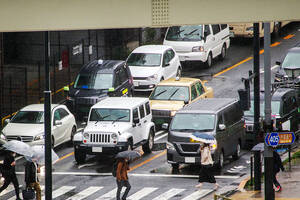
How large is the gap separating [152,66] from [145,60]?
697mm

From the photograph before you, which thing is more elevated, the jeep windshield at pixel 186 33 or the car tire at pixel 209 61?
the jeep windshield at pixel 186 33

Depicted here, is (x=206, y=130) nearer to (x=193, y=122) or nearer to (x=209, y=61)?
(x=193, y=122)

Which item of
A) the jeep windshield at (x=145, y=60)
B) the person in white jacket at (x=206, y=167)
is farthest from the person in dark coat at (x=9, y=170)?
the jeep windshield at (x=145, y=60)

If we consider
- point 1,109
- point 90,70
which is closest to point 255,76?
point 90,70

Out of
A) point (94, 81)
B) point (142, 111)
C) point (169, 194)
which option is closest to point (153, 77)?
point (94, 81)

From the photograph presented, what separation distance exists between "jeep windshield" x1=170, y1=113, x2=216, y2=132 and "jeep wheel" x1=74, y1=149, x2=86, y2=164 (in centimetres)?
315

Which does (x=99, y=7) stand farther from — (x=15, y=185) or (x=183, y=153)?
(x=183, y=153)

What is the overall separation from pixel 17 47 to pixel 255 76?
2204cm

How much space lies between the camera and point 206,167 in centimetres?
2478

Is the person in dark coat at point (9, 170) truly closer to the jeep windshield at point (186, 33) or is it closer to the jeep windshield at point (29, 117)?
Answer: the jeep windshield at point (29, 117)

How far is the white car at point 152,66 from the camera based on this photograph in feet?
120

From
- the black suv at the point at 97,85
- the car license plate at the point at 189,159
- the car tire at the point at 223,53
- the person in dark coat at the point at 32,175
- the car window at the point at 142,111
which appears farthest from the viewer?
the car tire at the point at 223,53

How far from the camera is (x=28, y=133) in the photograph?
29062mm

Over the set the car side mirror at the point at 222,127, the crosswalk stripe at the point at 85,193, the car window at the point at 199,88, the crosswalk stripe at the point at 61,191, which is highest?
the car window at the point at 199,88
